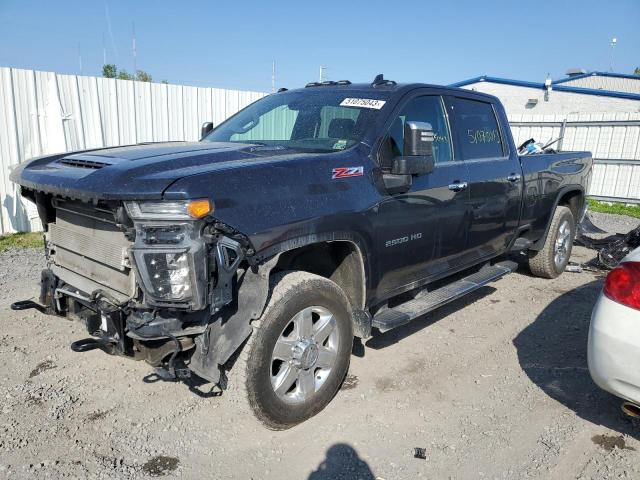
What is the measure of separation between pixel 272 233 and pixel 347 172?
0.77m

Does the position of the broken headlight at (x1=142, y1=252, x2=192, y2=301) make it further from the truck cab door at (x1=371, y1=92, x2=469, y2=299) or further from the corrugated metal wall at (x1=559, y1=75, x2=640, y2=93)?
the corrugated metal wall at (x1=559, y1=75, x2=640, y2=93)

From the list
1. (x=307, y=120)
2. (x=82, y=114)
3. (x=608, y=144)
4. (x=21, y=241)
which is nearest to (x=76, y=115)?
(x=82, y=114)

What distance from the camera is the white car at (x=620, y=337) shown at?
273 centimetres

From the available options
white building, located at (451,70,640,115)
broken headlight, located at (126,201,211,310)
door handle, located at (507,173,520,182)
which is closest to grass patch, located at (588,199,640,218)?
white building, located at (451,70,640,115)

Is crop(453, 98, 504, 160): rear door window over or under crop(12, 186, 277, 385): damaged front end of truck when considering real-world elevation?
over

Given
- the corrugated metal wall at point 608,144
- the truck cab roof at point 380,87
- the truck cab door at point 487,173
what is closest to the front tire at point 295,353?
the truck cab roof at point 380,87

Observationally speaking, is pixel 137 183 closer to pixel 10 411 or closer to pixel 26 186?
pixel 26 186

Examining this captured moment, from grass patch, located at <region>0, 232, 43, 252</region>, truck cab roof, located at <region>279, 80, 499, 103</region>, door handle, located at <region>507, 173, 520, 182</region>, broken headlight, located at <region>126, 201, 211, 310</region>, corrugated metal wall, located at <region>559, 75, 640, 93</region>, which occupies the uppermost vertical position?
corrugated metal wall, located at <region>559, 75, 640, 93</region>

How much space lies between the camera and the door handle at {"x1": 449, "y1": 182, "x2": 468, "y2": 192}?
4082 mm

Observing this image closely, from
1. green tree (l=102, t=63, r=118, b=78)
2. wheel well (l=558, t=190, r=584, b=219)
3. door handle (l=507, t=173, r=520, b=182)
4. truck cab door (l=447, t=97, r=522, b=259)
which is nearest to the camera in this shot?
truck cab door (l=447, t=97, r=522, b=259)

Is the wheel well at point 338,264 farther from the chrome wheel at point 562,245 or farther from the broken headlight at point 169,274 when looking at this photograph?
the chrome wheel at point 562,245

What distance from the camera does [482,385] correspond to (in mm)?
3811

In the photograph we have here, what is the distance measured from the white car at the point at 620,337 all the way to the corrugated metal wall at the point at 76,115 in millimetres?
7928

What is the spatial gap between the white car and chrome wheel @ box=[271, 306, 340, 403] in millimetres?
1543
